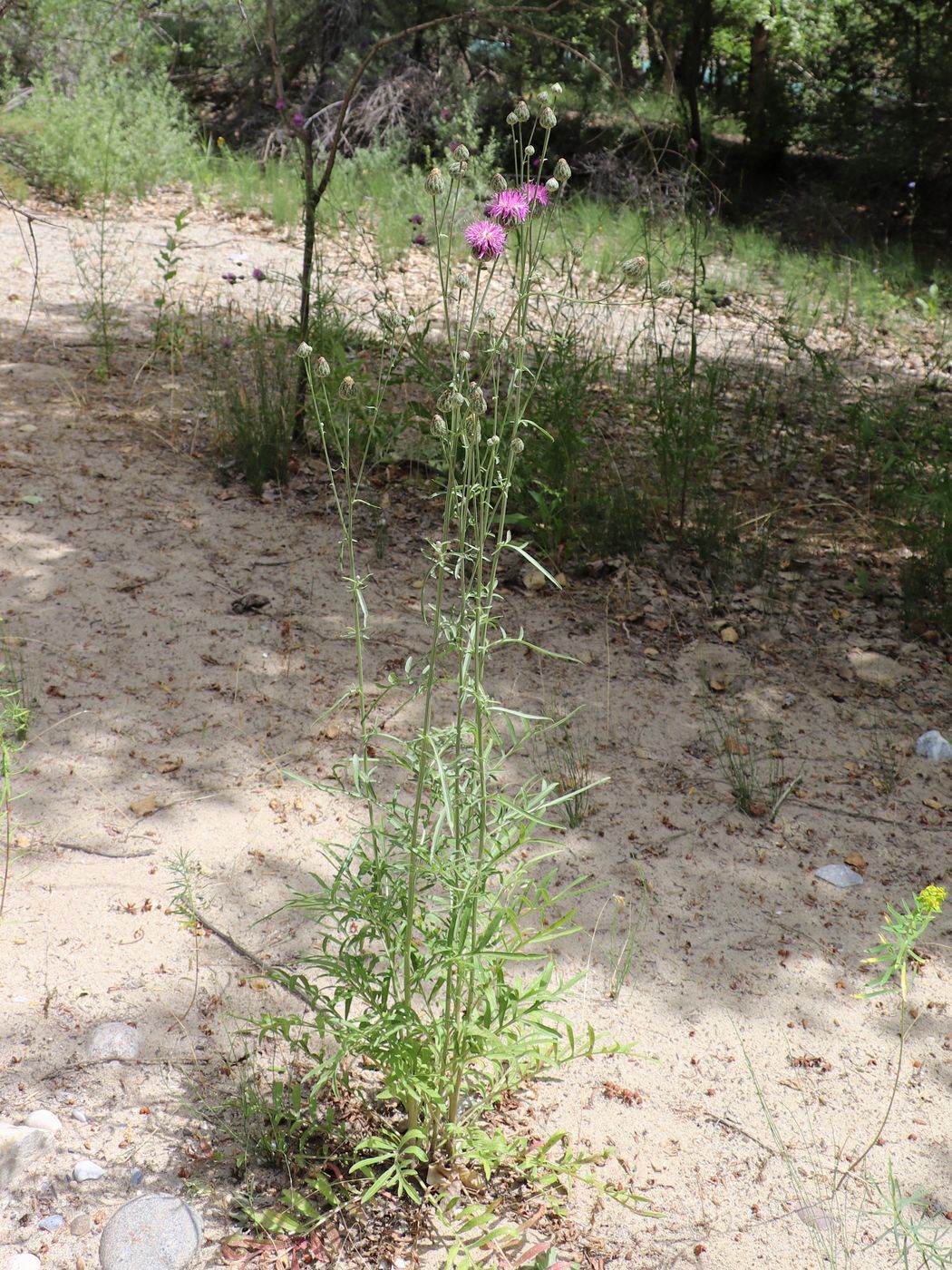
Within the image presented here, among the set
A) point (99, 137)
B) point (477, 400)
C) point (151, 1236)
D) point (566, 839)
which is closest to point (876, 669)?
point (566, 839)

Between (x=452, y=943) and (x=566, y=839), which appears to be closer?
(x=452, y=943)

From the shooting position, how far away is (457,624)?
1.78 metres

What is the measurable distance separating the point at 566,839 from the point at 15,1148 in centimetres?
148

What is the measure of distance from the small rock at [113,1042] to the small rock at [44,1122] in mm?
161

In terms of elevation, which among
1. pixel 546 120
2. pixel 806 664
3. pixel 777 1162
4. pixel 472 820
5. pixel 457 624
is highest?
Answer: pixel 546 120

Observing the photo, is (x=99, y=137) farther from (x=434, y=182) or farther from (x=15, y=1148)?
(x=15, y=1148)

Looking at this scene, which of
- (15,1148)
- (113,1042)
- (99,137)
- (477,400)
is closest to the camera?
(477,400)

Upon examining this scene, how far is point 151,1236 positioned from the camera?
1.87m

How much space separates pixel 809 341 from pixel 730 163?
18.7ft

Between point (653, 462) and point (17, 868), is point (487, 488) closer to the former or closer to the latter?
point (17, 868)

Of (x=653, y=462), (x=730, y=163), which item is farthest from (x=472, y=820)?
(x=730, y=163)

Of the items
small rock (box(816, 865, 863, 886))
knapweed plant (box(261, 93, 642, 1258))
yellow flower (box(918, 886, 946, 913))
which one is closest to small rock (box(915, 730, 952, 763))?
small rock (box(816, 865, 863, 886))

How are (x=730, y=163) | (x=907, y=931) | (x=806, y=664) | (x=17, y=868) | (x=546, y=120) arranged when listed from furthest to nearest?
(x=730, y=163) < (x=806, y=664) < (x=17, y=868) < (x=907, y=931) < (x=546, y=120)

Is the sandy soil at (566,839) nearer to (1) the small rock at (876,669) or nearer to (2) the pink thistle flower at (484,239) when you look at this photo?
(1) the small rock at (876,669)
